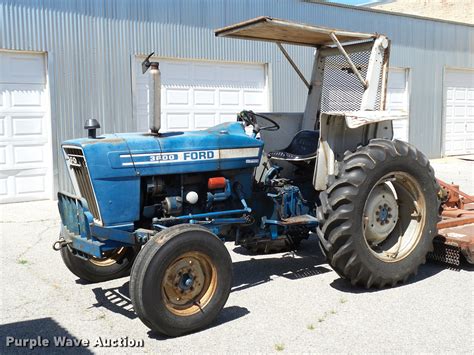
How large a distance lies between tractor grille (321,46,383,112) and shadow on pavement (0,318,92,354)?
3.65 metres

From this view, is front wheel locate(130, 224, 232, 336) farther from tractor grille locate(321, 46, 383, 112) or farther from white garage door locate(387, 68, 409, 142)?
white garage door locate(387, 68, 409, 142)

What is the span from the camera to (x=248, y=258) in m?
6.37

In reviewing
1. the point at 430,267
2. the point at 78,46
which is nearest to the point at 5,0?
the point at 78,46

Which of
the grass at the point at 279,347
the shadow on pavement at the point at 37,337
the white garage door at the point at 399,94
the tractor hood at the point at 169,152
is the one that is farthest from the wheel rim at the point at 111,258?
the white garage door at the point at 399,94

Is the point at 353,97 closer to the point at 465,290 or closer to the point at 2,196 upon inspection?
the point at 465,290

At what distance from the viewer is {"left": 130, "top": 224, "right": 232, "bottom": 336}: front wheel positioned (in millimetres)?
4023

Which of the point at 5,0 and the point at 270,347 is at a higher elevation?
the point at 5,0

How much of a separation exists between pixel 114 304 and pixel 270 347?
162 cm

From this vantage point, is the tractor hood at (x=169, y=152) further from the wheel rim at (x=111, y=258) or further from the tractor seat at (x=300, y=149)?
the wheel rim at (x=111, y=258)

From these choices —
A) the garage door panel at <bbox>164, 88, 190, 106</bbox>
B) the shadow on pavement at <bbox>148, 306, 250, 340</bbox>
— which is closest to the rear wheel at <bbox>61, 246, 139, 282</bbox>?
the shadow on pavement at <bbox>148, 306, 250, 340</bbox>

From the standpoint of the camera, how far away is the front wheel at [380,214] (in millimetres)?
4945

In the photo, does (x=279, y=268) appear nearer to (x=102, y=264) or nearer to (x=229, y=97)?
(x=102, y=264)

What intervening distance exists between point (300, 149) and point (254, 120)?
25.1 inches

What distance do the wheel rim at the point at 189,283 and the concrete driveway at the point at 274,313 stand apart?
226mm
